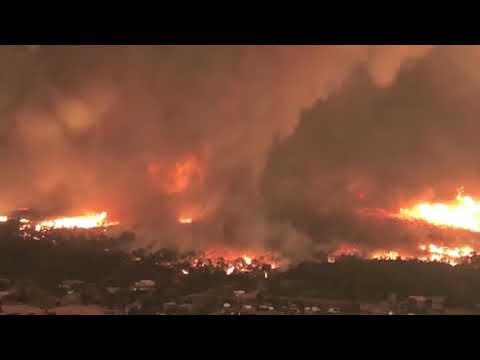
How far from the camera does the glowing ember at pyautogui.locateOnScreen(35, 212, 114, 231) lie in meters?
7.09

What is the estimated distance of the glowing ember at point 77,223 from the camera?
23.2ft

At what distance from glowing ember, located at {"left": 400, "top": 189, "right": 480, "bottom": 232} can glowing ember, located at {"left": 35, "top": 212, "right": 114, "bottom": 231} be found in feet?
13.6

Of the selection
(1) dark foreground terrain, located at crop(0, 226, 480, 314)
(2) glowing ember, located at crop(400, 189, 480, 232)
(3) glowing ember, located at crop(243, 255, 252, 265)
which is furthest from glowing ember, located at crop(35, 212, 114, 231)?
(2) glowing ember, located at crop(400, 189, 480, 232)

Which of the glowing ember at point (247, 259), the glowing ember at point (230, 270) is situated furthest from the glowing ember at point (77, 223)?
the glowing ember at point (247, 259)

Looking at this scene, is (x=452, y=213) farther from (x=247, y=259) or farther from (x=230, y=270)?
(x=230, y=270)

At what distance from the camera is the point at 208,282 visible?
639 centimetres

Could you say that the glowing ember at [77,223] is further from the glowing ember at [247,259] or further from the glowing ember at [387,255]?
the glowing ember at [387,255]

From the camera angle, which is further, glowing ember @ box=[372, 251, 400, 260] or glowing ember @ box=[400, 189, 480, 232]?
glowing ember @ box=[400, 189, 480, 232]

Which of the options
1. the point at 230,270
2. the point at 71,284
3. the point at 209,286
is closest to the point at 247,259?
the point at 230,270

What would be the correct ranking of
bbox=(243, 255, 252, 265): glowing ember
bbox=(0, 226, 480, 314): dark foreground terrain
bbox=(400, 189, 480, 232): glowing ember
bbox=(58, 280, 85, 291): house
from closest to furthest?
bbox=(0, 226, 480, 314): dark foreground terrain
bbox=(58, 280, 85, 291): house
bbox=(243, 255, 252, 265): glowing ember
bbox=(400, 189, 480, 232): glowing ember

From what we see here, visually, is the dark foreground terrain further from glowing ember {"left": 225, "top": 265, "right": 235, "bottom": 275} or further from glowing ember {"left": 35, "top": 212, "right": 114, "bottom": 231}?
glowing ember {"left": 35, "top": 212, "right": 114, "bottom": 231}

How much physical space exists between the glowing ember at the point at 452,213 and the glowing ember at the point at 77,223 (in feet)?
13.6
